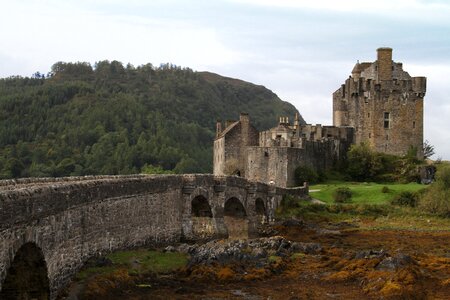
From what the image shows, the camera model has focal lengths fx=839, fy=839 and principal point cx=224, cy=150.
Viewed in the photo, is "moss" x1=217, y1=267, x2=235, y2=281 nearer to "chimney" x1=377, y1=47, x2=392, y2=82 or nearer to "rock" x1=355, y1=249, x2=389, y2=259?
"rock" x1=355, y1=249, x2=389, y2=259

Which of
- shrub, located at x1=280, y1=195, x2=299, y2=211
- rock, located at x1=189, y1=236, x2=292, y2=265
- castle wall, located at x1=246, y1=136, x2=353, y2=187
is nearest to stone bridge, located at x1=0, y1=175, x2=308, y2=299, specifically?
rock, located at x1=189, y1=236, x2=292, y2=265

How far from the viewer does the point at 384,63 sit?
7375 cm

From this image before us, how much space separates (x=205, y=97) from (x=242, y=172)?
12143 cm

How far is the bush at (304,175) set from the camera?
6328 cm

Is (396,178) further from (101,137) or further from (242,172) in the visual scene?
(101,137)

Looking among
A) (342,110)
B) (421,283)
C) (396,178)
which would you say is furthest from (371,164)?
(421,283)

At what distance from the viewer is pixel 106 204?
2767 centimetres

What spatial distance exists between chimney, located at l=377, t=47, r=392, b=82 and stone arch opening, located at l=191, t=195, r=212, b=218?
36567 mm

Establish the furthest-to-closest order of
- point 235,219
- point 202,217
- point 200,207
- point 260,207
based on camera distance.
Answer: point 260,207
point 235,219
point 202,217
point 200,207

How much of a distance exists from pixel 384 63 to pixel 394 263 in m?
45.3

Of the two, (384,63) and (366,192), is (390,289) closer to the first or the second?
(366,192)

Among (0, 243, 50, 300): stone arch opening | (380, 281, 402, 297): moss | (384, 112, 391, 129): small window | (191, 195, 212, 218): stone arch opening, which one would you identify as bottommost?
(380, 281, 402, 297): moss

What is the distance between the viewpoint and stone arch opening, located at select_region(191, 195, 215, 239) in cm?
4000

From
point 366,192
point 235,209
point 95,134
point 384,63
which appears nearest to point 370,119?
point 384,63
